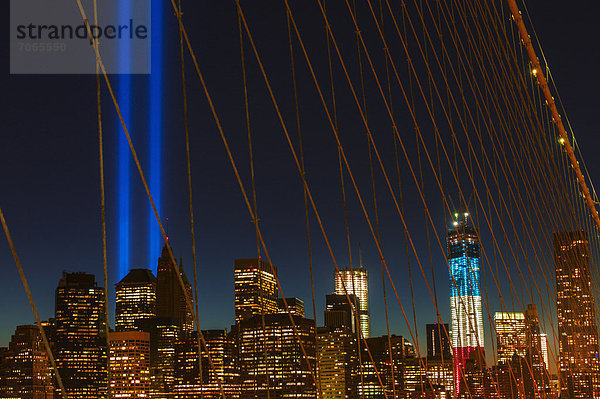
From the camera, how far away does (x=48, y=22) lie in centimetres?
768

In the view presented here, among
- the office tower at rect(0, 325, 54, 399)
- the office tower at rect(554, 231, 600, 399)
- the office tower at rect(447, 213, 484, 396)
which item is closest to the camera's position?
the office tower at rect(447, 213, 484, 396)

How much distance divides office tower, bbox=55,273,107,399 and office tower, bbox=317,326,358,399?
17.9 m

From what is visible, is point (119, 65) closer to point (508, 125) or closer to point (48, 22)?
point (48, 22)

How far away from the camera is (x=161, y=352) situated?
245 ft

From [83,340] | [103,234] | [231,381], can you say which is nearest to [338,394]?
[231,381]

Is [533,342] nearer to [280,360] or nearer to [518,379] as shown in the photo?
[518,379]

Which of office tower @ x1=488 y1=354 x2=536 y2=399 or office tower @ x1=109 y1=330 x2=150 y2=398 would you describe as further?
A: office tower @ x1=109 y1=330 x2=150 y2=398

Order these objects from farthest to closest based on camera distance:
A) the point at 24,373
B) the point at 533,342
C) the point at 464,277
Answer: the point at 24,373 < the point at 464,277 < the point at 533,342

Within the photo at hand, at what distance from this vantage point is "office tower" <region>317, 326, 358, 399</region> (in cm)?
6769

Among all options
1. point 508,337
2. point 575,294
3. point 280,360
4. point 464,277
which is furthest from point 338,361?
point 508,337

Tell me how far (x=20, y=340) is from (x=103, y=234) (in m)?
67.4

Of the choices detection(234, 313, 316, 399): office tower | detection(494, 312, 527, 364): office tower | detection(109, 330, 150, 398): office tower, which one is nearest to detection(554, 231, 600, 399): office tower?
detection(494, 312, 527, 364): office tower

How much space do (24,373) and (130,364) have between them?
839cm

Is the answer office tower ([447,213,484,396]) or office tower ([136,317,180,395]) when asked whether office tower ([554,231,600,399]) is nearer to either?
office tower ([447,213,484,396])
